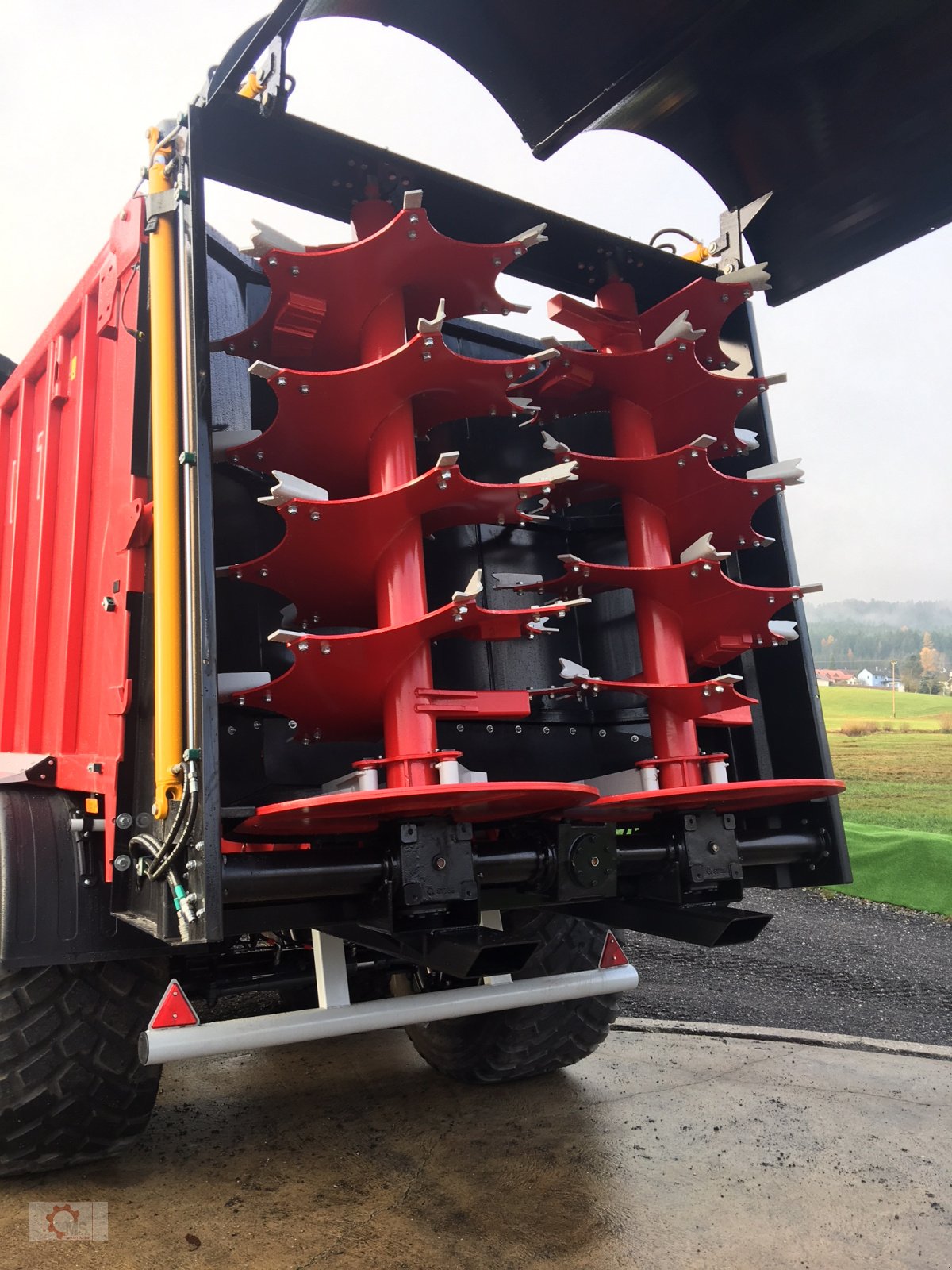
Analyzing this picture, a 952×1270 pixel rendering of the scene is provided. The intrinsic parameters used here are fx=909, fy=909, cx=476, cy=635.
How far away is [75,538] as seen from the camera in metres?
2.54

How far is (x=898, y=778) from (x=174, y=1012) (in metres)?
6.23

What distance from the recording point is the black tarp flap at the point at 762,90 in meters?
2.41

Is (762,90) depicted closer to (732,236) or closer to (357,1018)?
(732,236)

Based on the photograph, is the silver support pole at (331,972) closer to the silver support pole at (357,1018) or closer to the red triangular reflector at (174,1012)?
the silver support pole at (357,1018)

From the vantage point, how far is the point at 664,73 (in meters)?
2.59

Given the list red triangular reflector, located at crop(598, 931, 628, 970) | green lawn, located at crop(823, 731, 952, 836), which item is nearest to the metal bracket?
red triangular reflector, located at crop(598, 931, 628, 970)

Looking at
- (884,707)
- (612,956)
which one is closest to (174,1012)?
(612,956)

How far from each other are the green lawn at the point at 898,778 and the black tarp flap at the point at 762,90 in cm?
489

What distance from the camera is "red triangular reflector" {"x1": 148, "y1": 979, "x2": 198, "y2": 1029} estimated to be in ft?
6.61

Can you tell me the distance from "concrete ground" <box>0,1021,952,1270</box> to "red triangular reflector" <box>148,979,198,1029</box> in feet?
1.63

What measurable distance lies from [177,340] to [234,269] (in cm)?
81

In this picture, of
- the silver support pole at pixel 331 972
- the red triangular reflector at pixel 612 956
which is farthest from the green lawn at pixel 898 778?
the silver support pole at pixel 331 972

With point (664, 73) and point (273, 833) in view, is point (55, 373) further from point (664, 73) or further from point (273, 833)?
point (664, 73)

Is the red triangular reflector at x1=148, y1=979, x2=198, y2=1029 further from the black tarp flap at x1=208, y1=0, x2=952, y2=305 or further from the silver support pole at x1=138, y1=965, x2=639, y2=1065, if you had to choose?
the black tarp flap at x1=208, y1=0, x2=952, y2=305
